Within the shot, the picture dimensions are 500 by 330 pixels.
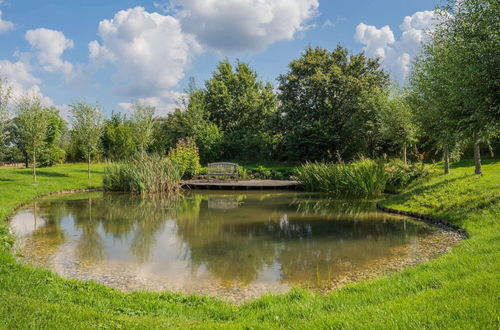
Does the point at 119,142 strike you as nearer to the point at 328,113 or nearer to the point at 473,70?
the point at 328,113

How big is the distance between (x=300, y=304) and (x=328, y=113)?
25.5 meters

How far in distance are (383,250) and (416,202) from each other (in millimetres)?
5189

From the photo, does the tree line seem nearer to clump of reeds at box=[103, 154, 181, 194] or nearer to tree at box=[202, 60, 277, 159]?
tree at box=[202, 60, 277, 159]

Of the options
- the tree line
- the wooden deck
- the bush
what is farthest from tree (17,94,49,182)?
the bush

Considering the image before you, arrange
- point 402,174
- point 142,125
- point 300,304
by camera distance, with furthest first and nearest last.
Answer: point 142,125, point 402,174, point 300,304

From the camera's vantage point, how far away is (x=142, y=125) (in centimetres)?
2867

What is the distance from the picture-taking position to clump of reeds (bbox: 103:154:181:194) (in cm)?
1917

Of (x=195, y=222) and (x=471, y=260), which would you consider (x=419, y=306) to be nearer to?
(x=471, y=260)

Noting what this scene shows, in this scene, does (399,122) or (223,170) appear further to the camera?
(223,170)

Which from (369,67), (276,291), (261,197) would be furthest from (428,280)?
(369,67)

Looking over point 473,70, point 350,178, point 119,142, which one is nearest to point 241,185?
point 350,178

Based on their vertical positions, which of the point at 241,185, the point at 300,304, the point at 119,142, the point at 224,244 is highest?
the point at 119,142

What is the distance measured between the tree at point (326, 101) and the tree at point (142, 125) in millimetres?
10133

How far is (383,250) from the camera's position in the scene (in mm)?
8445
